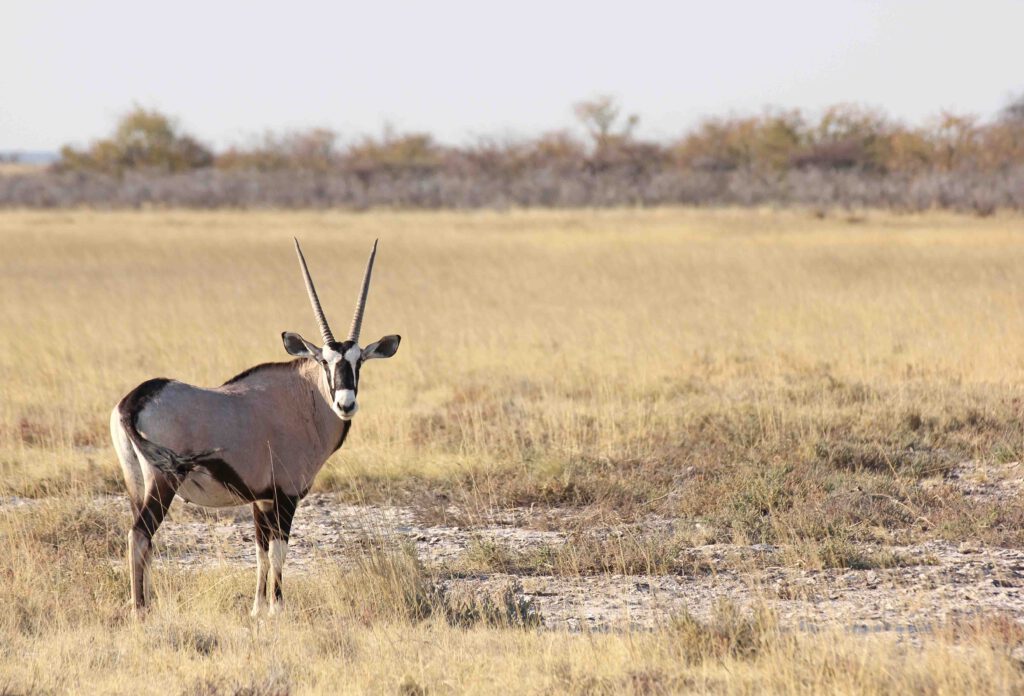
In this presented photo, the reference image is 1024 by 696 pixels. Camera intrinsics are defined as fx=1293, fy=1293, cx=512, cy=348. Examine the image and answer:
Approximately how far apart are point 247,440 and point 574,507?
301 centimetres

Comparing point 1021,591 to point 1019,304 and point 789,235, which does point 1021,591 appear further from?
point 789,235

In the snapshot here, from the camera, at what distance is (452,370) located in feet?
45.3

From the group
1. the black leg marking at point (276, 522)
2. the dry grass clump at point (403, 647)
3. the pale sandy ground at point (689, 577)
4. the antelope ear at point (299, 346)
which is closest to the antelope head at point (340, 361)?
the antelope ear at point (299, 346)

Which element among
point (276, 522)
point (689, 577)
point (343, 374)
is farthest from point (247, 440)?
point (689, 577)

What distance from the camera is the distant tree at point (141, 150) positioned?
212 ft

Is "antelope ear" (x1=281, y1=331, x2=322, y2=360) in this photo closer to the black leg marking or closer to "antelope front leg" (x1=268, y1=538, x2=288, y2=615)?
the black leg marking

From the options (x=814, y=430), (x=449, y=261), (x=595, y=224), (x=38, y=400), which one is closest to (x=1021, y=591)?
(x=814, y=430)

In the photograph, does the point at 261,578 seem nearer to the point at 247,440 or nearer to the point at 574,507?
the point at 247,440

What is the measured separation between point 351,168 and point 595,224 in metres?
28.5

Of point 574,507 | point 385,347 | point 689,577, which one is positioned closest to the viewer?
point 385,347

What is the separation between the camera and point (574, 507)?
851 cm

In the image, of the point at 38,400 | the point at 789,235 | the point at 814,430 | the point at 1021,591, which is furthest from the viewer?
the point at 789,235

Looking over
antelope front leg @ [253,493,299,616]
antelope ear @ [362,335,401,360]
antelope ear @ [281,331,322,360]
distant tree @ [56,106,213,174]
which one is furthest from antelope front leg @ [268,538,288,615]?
distant tree @ [56,106,213,174]

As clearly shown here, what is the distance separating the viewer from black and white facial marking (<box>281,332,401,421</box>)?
5871 mm
